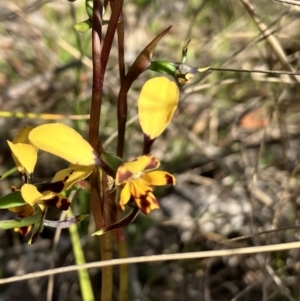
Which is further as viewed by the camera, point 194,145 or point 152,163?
point 194,145

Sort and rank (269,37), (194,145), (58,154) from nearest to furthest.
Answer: (58,154) < (269,37) < (194,145)

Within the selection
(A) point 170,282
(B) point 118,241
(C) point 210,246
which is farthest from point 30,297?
(B) point 118,241

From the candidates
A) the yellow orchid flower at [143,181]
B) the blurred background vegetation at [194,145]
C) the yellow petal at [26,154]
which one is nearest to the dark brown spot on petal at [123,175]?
the yellow orchid flower at [143,181]

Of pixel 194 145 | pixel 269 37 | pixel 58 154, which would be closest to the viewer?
pixel 58 154

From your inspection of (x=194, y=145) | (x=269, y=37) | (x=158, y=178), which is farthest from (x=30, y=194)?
(x=194, y=145)

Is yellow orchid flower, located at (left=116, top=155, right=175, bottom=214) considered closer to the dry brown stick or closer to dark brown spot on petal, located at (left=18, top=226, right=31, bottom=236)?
dark brown spot on petal, located at (left=18, top=226, right=31, bottom=236)

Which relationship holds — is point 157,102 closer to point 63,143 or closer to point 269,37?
point 63,143
